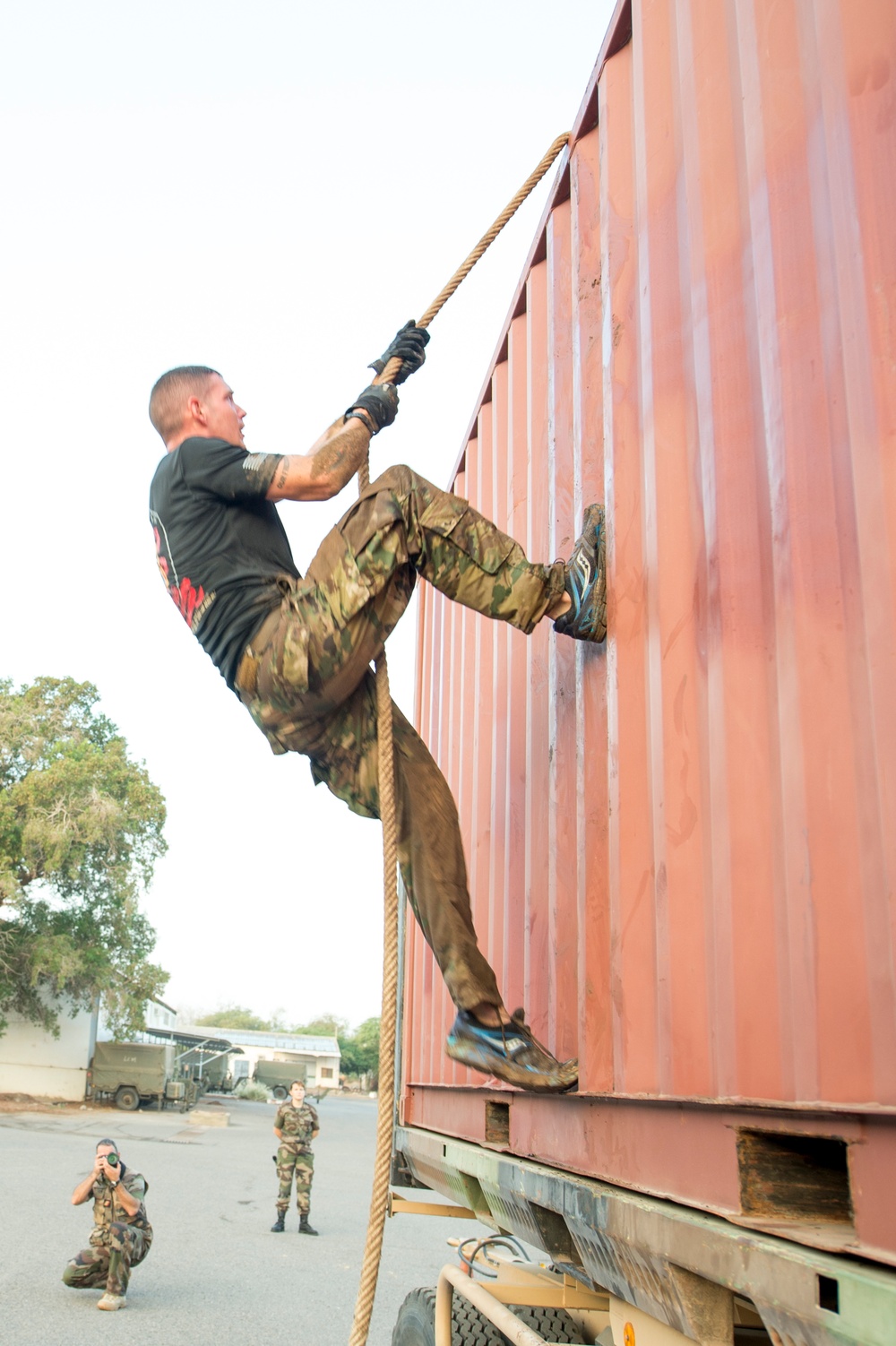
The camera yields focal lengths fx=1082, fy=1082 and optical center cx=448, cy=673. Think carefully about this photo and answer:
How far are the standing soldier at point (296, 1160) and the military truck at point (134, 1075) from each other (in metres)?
20.5

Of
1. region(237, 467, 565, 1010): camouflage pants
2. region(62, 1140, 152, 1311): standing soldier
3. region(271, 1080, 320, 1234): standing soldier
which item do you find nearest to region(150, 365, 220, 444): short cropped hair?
region(237, 467, 565, 1010): camouflage pants

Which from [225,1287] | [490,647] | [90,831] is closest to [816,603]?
[490,647]

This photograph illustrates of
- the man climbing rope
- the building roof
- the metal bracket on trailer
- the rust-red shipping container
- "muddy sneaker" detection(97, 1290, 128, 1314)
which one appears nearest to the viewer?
the metal bracket on trailer

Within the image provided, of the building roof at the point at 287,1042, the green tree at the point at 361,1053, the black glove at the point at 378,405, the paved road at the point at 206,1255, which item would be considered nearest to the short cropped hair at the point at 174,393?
the black glove at the point at 378,405

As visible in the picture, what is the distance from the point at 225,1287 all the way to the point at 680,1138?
29.4 ft

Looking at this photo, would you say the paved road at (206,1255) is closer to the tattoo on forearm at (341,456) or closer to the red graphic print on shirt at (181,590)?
the red graphic print on shirt at (181,590)

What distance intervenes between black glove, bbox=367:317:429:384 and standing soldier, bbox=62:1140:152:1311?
7.92 metres

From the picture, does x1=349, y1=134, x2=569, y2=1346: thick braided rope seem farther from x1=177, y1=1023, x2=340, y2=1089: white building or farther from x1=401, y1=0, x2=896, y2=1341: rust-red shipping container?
x1=177, y1=1023, x2=340, y2=1089: white building

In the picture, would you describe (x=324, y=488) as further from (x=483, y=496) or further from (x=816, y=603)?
(x=483, y=496)

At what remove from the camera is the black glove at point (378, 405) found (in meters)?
3.06

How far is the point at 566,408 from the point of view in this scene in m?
3.41

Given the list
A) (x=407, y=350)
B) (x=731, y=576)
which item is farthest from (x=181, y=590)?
(x=731, y=576)

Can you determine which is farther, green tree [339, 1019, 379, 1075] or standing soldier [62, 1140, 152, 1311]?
green tree [339, 1019, 379, 1075]

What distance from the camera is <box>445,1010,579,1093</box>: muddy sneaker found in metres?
2.55
